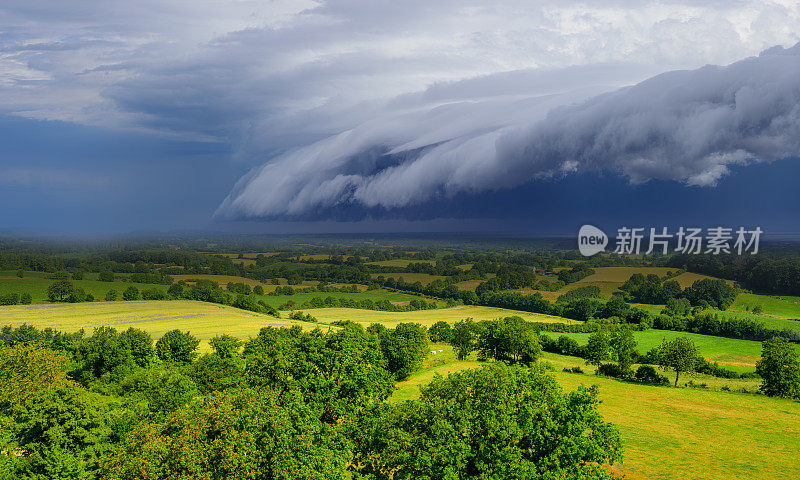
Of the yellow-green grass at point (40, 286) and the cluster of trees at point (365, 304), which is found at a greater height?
the yellow-green grass at point (40, 286)

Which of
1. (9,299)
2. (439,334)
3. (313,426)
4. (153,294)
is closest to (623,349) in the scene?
(439,334)

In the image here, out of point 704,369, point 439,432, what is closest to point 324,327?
point 704,369

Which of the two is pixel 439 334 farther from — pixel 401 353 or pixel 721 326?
pixel 721 326

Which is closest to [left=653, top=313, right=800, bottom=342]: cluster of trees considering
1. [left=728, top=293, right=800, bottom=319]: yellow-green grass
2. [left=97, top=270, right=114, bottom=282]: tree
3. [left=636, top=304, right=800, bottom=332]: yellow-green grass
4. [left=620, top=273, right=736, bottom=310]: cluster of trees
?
[left=636, top=304, right=800, bottom=332]: yellow-green grass

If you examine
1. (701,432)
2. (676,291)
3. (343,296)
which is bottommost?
(343,296)

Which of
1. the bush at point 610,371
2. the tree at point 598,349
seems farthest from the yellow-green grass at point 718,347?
the bush at point 610,371

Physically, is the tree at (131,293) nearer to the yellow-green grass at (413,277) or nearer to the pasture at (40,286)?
the pasture at (40,286)
